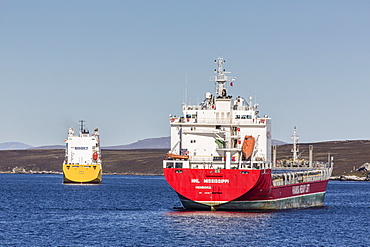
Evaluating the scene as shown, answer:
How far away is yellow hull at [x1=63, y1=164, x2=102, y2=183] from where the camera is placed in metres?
136

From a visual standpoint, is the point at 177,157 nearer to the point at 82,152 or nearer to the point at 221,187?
the point at 221,187

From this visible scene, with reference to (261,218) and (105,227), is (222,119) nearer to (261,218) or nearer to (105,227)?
(261,218)

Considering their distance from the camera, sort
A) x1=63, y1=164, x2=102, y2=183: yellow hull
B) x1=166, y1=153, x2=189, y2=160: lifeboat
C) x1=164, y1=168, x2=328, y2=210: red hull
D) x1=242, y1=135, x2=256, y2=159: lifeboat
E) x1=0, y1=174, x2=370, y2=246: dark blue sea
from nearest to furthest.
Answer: x1=0, y1=174, x2=370, y2=246: dark blue sea → x1=164, y1=168, x2=328, y2=210: red hull → x1=166, y1=153, x2=189, y2=160: lifeboat → x1=242, y1=135, x2=256, y2=159: lifeboat → x1=63, y1=164, x2=102, y2=183: yellow hull

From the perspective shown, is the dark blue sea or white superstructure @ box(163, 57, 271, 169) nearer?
the dark blue sea

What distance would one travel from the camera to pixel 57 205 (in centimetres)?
8094

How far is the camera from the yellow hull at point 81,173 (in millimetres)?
136125

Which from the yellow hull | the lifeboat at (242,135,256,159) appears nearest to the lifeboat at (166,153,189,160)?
the lifeboat at (242,135,256,159)

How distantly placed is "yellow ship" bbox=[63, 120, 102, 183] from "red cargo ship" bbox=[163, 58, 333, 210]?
65538 mm

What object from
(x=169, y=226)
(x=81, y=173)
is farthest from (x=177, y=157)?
(x=81, y=173)

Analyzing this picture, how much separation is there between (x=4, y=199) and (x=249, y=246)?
4989 centimetres

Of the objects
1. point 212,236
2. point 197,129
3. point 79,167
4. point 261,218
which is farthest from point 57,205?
point 79,167

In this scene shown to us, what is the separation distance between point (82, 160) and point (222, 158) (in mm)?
72495

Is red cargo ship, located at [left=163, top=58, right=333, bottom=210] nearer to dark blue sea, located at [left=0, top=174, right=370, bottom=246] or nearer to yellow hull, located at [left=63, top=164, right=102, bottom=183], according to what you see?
dark blue sea, located at [left=0, top=174, right=370, bottom=246]

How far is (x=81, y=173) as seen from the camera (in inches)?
5359
